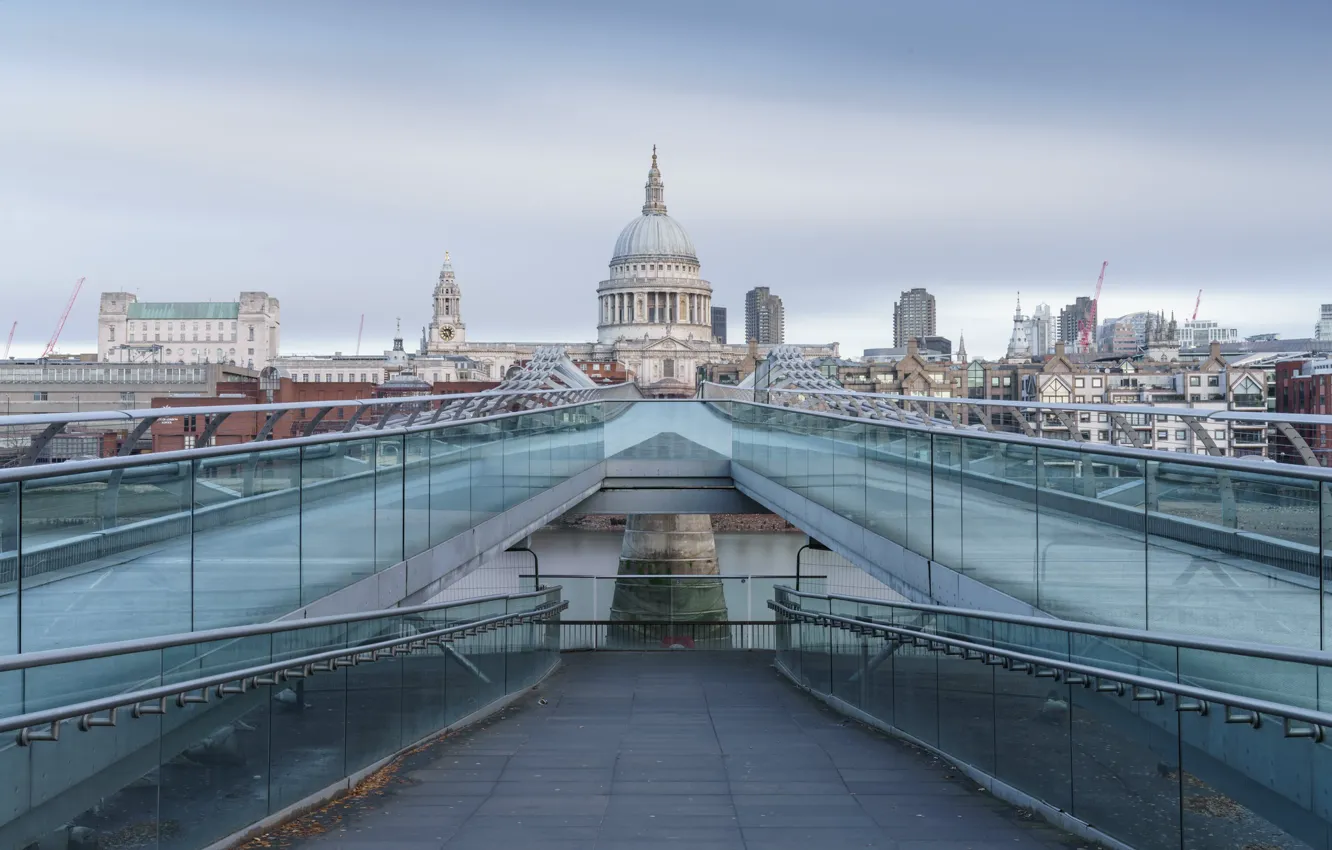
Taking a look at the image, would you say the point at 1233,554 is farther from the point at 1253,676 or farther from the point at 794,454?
the point at 794,454

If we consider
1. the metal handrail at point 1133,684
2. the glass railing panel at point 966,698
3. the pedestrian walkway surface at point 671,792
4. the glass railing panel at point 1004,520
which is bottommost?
the pedestrian walkway surface at point 671,792

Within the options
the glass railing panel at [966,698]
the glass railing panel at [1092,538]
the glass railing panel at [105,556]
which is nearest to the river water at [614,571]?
the glass railing panel at [966,698]

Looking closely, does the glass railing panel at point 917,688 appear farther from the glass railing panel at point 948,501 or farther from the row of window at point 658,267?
the row of window at point 658,267

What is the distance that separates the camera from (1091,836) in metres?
6.24

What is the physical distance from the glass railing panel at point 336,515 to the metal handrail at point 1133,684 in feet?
12.5

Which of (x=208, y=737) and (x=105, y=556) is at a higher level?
(x=105, y=556)

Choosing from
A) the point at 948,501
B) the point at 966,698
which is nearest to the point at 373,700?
the point at 966,698

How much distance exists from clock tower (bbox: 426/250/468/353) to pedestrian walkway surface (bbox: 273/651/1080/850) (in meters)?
157

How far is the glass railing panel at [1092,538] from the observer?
7430 millimetres

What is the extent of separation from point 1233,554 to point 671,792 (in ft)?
10.2

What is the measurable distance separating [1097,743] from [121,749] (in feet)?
14.0

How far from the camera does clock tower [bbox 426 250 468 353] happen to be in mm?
166363

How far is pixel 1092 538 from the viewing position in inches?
313

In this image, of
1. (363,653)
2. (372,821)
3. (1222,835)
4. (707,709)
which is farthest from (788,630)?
(1222,835)
